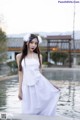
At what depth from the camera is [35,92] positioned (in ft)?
18.8

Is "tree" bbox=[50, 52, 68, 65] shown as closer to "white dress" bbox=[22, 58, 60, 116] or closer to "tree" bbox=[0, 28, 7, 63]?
"tree" bbox=[0, 28, 7, 63]

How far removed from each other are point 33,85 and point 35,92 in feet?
0.34

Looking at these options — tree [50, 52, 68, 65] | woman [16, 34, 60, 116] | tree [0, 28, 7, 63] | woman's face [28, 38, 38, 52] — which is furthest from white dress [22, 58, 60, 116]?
tree [50, 52, 68, 65]

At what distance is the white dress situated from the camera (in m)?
5.70

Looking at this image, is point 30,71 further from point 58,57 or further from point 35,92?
point 58,57

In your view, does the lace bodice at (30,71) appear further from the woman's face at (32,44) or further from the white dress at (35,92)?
the woman's face at (32,44)

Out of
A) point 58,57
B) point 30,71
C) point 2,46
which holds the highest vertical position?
point 30,71

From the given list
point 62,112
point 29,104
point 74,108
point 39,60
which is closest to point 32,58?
point 39,60

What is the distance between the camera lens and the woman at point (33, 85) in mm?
5707

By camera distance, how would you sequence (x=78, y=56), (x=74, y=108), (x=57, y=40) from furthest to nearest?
(x=78, y=56), (x=57, y=40), (x=74, y=108)

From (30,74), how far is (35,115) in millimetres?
568

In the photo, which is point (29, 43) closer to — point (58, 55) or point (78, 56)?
point (58, 55)

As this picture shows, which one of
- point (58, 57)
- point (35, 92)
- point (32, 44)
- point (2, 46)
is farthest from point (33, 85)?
point (58, 57)

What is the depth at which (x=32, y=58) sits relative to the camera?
18.9ft
